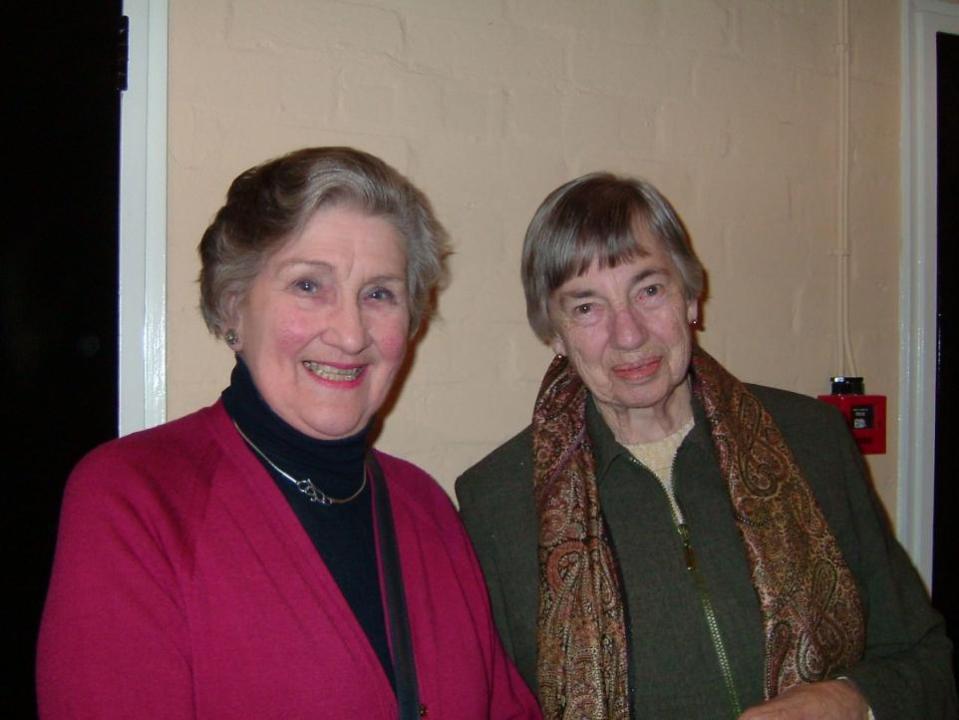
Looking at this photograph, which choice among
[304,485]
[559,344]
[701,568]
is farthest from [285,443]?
[701,568]

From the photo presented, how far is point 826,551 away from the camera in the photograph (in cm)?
137

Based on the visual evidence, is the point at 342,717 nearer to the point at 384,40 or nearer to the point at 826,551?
the point at 826,551

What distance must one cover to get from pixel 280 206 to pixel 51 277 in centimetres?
58

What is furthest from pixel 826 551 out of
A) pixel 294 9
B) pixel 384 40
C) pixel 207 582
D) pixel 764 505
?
pixel 294 9

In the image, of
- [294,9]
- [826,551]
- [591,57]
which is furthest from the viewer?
[591,57]

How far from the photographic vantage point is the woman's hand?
3.98 ft

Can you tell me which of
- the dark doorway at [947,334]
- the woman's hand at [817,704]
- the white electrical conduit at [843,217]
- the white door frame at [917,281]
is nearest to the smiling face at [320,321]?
the woman's hand at [817,704]

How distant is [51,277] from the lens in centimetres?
145

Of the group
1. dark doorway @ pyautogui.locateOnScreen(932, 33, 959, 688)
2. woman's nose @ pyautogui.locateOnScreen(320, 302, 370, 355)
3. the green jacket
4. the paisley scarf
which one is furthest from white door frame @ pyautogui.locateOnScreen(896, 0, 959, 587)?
woman's nose @ pyautogui.locateOnScreen(320, 302, 370, 355)

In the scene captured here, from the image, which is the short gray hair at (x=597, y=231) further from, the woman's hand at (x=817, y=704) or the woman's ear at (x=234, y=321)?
the woman's hand at (x=817, y=704)

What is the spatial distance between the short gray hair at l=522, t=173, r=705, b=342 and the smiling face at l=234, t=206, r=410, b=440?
0.37 metres

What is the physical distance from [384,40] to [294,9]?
0.63 ft

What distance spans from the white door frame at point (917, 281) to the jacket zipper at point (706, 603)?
3.32 ft

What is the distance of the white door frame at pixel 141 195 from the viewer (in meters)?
1.50
